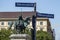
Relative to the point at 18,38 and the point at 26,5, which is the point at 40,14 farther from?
the point at 18,38

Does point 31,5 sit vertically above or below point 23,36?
above

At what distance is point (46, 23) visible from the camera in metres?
109

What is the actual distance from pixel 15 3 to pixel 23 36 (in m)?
3.46

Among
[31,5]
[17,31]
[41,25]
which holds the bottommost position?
[41,25]

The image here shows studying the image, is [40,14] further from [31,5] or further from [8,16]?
[8,16]

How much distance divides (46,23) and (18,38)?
272 feet

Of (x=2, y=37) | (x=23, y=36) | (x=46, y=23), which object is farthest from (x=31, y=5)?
(x=46, y=23)

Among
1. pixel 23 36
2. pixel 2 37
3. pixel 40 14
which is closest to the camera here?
pixel 40 14

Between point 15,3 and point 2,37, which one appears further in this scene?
point 2,37

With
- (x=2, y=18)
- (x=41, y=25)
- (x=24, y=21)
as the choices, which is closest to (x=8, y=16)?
(x=2, y=18)

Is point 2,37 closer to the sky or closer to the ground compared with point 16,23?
closer to the ground

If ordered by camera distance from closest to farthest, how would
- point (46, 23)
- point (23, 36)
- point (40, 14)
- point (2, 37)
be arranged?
point (40, 14) → point (23, 36) → point (2, 37) → point (46, 23)

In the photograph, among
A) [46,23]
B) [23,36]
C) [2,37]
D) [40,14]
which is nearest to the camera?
[40,14]

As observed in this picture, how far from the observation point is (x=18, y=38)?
26.3m
